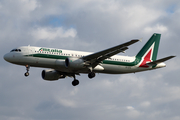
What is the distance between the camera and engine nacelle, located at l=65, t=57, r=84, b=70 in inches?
1825

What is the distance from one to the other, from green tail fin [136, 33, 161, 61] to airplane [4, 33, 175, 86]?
113 inches

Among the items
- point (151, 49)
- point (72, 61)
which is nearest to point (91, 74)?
point (72, 61)

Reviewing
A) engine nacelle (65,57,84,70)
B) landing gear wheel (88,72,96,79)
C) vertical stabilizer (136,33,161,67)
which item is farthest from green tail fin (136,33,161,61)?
engine nacelle (65,57,84,70)

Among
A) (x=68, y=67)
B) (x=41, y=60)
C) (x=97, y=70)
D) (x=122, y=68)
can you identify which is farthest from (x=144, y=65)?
(x=41, y=60)

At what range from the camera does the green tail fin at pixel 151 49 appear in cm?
5692

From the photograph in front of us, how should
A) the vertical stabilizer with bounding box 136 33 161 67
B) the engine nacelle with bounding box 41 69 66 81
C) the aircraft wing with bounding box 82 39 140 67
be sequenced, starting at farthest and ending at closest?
the vertical stabilizer with bounding box 136 33 161 67 → the engine nacelle with bounding box 41 69 66 81 → the aircraft wing with bounding box 82 39 140 67

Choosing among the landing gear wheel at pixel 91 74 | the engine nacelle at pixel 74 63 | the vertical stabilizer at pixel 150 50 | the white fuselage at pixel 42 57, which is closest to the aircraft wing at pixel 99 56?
the engine nacelle at pixel 74 63

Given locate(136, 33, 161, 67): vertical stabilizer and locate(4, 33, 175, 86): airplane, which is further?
locate(136, 33, 161, 67): vertical stabilizer

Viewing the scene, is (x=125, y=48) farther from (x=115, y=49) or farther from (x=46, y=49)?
(x=46, y=49)

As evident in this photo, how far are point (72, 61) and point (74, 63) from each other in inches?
16.2

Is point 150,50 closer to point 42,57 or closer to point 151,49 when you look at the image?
point 151,49

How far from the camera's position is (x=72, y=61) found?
46531mm

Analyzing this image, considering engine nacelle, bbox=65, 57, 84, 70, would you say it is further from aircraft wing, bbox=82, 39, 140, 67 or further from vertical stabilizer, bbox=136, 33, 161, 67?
vertical stabilizer, bbox=136, 33, 161, 67

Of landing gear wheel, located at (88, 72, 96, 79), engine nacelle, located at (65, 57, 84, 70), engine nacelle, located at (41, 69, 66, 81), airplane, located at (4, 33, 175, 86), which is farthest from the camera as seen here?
engine nacelle, located at (41, 69, 66, 81)
